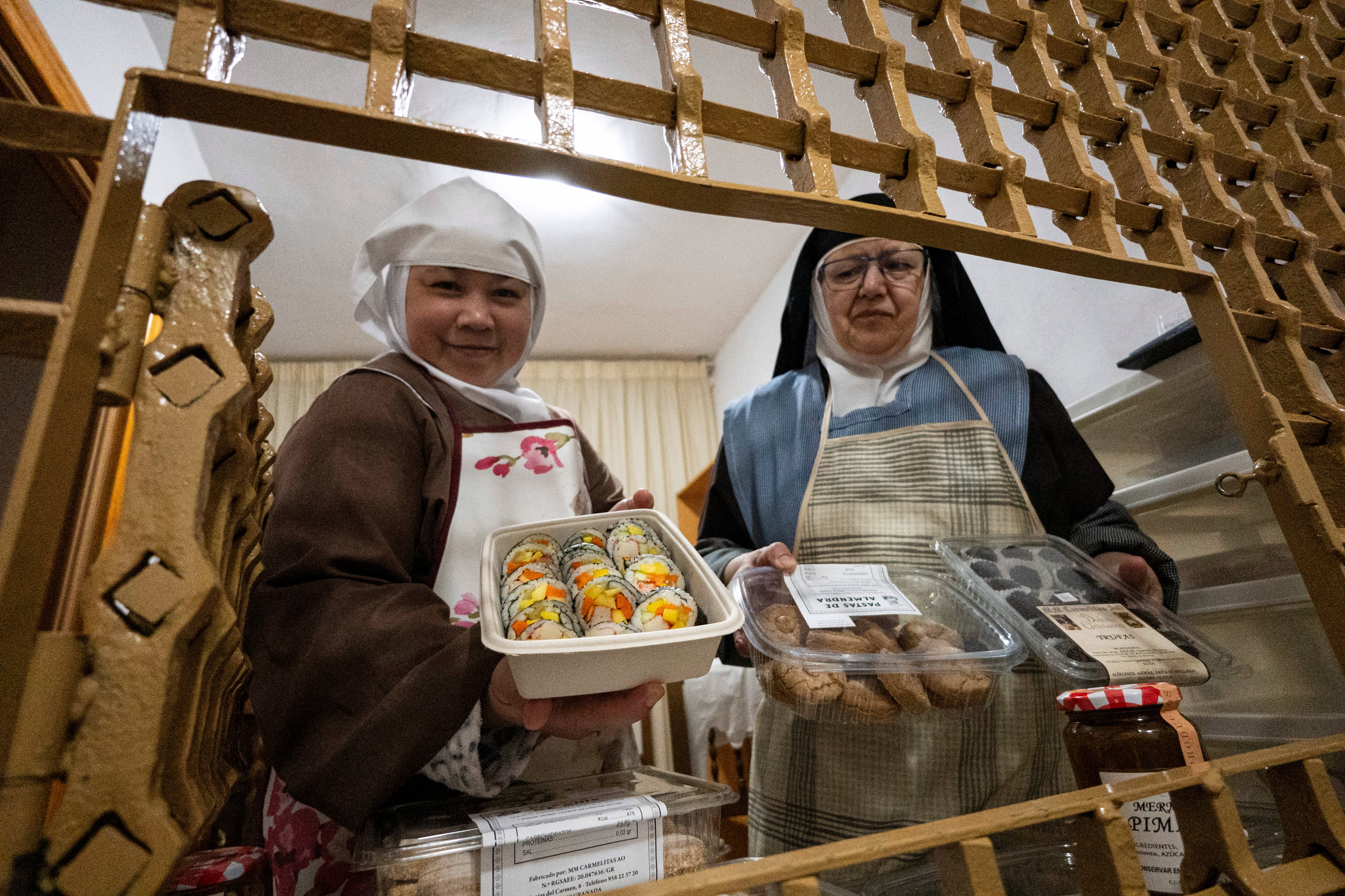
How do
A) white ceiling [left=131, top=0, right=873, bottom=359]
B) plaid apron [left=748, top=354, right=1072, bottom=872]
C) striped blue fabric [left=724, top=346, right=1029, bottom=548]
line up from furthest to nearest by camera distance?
white ceiling [left=131, top=0, right=873, bottom=359]
striped blue fabric [left=724, top=346, right=1029, bottom=548]
plaid apron [left=748, top=354, right=1072, bottom=872]

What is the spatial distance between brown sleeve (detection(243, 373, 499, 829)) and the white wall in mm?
1262

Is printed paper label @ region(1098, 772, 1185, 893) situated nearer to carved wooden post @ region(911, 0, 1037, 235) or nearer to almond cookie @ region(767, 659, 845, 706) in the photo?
almond cookie @ region(767, 659, 845, 706)

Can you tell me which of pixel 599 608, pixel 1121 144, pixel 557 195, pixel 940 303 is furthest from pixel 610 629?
pixel 557 195

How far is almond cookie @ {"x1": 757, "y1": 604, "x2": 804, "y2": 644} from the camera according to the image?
0.72 meters

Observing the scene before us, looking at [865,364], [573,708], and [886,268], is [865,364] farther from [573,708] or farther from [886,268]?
[573,708]

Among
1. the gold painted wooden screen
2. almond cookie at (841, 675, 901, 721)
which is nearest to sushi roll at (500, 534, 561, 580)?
the gold painted wooden screen

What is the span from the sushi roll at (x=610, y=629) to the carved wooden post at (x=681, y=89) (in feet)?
1.19

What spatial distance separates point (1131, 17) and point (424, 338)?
1103 mm

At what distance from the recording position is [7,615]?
0.30 meters

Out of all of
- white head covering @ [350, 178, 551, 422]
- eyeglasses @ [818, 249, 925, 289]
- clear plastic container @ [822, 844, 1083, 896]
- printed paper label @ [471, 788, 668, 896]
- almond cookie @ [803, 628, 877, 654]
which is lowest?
clear plastic container @ [822, 844, 1083, 896]

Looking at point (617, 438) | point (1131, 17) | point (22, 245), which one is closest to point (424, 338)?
point (22, 245)

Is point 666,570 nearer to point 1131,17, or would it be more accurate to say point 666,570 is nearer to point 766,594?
point 766,594

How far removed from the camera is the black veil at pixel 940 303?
1338 mm

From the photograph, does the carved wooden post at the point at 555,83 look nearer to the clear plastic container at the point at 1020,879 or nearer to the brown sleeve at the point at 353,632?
the brown sleeve at the point at 353,632
